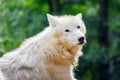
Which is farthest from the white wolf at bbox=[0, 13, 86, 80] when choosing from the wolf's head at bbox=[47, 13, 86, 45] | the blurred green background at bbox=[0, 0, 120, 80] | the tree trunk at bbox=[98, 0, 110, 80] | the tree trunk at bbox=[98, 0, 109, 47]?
the tree trunk at bbox=[98, 0, 109, 47]

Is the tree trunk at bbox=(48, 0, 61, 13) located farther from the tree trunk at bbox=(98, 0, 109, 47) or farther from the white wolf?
the white wolf

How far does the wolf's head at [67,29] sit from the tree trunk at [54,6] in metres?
15.6

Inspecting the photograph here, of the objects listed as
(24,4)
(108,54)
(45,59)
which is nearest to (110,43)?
(108,54)

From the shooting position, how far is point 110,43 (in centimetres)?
2820

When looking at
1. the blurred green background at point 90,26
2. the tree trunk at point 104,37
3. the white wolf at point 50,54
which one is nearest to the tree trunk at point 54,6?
the blurred green background at point 90,26

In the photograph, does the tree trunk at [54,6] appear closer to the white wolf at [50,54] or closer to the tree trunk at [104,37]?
the tree trunk at [104,37]

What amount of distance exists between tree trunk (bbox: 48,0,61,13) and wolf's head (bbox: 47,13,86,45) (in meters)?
15.6

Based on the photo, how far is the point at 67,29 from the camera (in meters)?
12.4

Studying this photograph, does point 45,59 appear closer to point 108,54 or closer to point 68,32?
point 68,32

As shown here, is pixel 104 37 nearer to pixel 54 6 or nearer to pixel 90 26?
pixel 90 26

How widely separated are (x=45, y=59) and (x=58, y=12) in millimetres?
15519

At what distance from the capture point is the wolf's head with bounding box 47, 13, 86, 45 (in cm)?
1225

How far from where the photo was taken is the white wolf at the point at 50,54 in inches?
480

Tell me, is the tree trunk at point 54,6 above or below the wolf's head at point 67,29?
A: above
